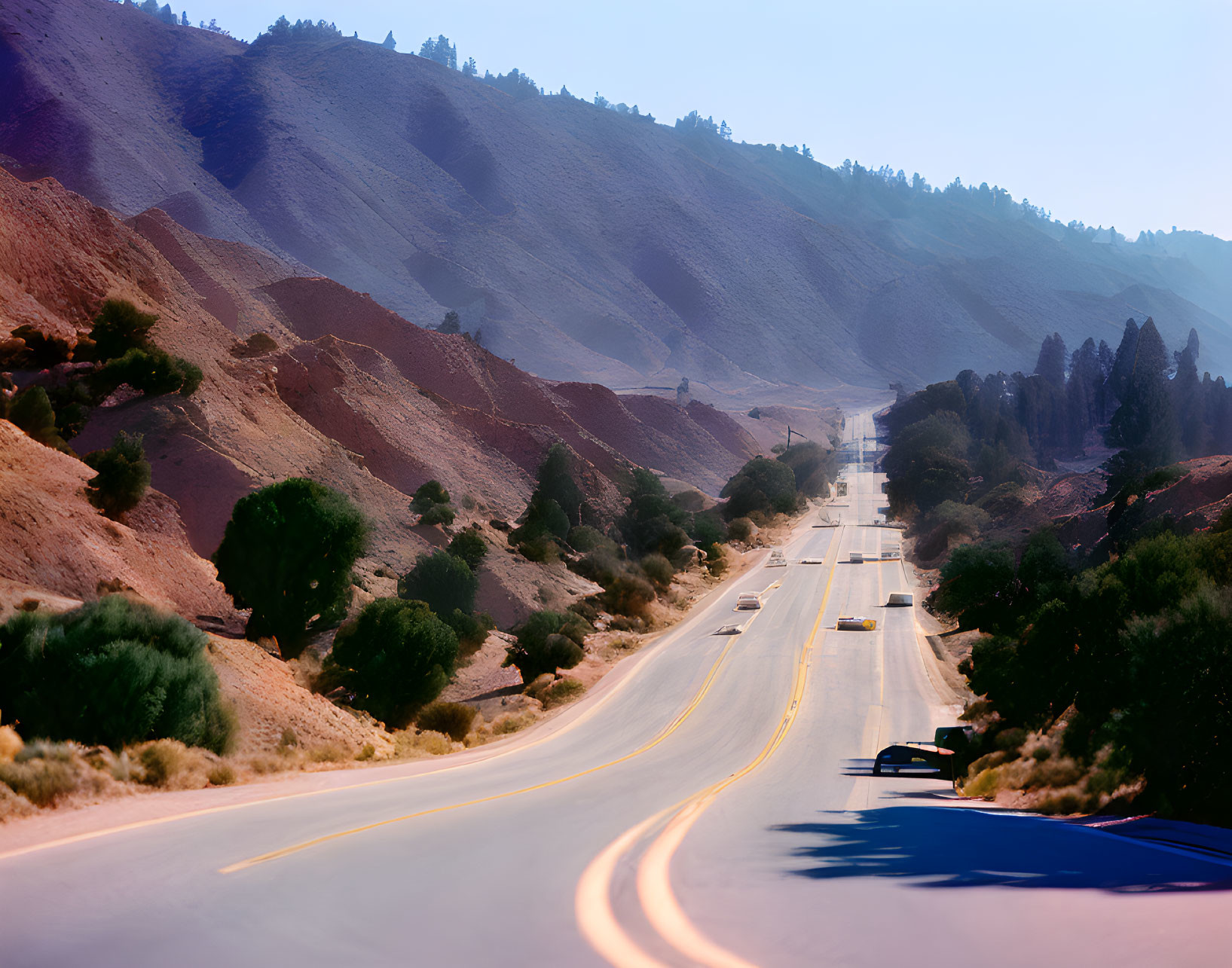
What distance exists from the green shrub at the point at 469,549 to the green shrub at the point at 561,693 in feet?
46.8

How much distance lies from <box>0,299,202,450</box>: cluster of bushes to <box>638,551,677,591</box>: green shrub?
29.7 metres

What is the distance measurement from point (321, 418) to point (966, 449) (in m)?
77.2

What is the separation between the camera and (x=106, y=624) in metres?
17.5

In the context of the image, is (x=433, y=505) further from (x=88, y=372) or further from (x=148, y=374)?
(x=88, y=372)

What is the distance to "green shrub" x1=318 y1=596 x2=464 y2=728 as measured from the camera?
29.2 meters

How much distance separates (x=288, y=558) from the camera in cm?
2944

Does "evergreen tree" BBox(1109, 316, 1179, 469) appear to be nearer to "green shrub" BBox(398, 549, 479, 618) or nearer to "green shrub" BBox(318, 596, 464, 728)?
"green shrub" BBox(398, 549, 479, 618)

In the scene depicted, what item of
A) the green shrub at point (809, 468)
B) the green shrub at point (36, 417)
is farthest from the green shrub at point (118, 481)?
the green shrub at point (809, 468)

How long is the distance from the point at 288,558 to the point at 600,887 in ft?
87.1

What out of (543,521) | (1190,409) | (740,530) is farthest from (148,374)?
(1190,409)

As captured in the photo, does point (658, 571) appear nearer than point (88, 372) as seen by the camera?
No

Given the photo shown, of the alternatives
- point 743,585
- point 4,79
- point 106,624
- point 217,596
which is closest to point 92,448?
point 217,596

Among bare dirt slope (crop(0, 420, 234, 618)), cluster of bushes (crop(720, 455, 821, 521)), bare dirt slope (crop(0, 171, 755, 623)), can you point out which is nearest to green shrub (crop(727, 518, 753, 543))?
cluster of bushes (crop(720, 455, 821, 521))

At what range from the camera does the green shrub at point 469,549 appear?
49.7m
